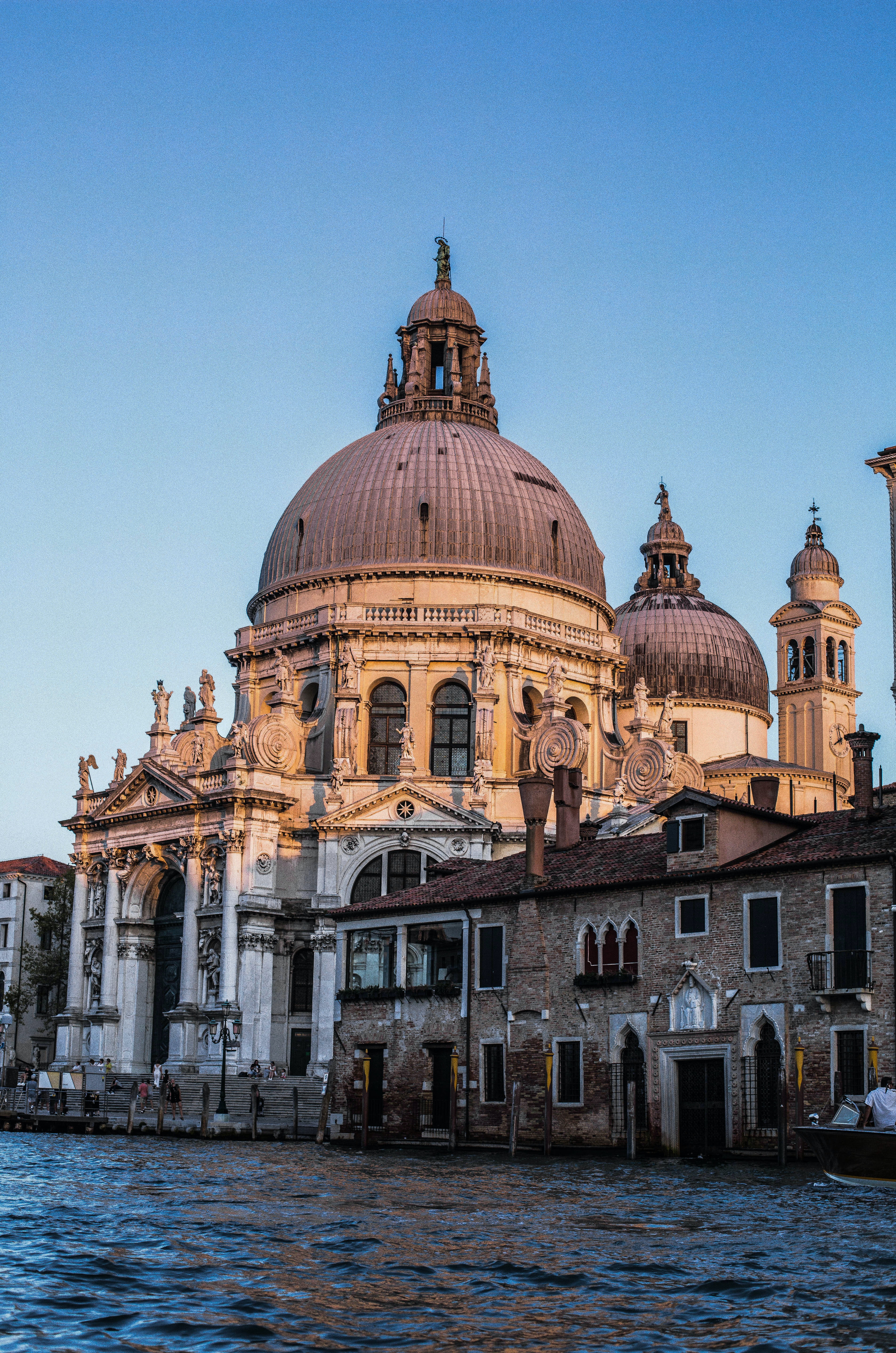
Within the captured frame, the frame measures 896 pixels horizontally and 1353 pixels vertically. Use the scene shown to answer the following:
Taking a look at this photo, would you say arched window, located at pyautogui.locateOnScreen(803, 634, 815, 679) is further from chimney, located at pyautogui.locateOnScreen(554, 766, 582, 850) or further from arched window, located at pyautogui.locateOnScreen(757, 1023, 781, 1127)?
arched window, located at pyautogui.locateOnScreen(757, 1023, 781, 1127)

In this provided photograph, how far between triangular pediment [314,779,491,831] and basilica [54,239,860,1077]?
0.07 meters

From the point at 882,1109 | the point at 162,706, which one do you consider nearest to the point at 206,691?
the point at 162,706

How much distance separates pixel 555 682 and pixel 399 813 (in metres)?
7.42

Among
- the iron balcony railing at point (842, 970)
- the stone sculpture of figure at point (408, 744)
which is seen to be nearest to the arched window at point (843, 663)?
the stone sculpture of figure at point (408, 744)

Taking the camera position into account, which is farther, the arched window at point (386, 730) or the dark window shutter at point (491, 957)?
the arched window at point (386, 730)

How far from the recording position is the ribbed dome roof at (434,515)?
61344 mm

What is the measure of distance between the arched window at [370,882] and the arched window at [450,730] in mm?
5160

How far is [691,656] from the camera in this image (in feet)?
234

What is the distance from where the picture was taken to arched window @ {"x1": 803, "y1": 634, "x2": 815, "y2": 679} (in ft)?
252

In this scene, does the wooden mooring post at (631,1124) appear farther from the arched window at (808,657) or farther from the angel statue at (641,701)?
the arched window at (808,657)

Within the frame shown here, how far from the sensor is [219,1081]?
4934cm

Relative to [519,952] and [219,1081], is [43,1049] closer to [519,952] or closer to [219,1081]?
[219,1081]

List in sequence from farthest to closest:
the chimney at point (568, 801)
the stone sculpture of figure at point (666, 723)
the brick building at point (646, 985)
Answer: the stone sculpture of figure at point (666, 723) → the chimney at point (568, 801) → the brick building at point (646, 985)

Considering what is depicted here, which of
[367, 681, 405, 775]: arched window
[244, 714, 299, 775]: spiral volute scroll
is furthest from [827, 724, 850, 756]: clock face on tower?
[244, 714, 299, 775]: spiral volute scroll
